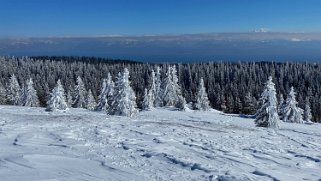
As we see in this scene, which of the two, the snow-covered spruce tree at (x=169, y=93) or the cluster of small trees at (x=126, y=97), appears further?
the snow-covered spruce tree at (x=169, y=93)

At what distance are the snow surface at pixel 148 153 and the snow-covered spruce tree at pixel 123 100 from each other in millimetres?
25176

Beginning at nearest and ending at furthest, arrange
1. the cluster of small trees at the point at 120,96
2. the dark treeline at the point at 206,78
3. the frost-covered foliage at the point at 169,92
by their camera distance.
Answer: the cluster of small trees at the point at 120,96 < the frost-covered foliage at the point at 169,92 < the dark treeline at the point at 206,78

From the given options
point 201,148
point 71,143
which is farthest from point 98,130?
point 201,148

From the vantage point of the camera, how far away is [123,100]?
1911 inches

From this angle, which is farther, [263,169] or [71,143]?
[71,143]

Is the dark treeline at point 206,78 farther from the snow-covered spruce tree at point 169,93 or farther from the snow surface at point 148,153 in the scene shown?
the snow surface at point 148,153

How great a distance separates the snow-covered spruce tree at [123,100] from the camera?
4812cm

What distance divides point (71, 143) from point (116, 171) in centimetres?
461

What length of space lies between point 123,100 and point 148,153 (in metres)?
32.9

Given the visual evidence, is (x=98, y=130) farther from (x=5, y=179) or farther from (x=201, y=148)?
(x=5, y=179)

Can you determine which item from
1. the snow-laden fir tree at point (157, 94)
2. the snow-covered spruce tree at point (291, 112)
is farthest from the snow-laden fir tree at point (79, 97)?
the snow-covered spruce tree at point (291, 112)

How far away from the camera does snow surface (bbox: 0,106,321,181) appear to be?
43.6ft

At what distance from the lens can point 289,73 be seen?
170m

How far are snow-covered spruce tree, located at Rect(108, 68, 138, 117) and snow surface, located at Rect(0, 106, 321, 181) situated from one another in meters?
25.2
